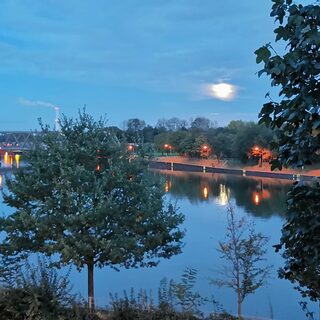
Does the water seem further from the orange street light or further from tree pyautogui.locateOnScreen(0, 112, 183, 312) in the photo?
tree pyautogui.locateOnScreen(0, 112, 183, 312)

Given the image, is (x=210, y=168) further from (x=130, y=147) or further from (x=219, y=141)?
(x=130, y=147)

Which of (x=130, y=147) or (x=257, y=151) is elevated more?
(x=130, y=147)

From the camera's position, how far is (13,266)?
6.95m

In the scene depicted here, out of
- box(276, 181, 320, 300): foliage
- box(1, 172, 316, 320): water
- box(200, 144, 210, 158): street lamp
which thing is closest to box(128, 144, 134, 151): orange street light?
box(1, 172, 316, 320): water

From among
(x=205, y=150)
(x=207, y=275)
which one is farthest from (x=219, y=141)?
(x=207, y=275)

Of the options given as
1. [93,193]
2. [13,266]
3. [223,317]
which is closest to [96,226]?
[93,193]

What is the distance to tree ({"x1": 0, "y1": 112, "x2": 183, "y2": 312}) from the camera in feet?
21.2

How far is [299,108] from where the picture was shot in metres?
1.81

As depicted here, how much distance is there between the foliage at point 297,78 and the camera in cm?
173

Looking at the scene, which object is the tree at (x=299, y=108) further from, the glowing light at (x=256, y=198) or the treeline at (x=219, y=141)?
the treeline at (x=219, y=141)

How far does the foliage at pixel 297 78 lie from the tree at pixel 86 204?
15.4ft

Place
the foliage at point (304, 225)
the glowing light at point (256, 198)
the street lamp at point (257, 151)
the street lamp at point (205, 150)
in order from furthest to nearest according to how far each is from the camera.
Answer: the street lamp at point (205, 150) < the street lamp at point (257, 151) < the glowing light at point (256, 198) < the foliage at point (304, 225)

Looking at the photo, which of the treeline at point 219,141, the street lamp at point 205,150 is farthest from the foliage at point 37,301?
the street lamp at point 205,150

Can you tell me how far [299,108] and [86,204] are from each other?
17.5ft
